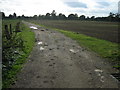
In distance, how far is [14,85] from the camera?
6.70 m

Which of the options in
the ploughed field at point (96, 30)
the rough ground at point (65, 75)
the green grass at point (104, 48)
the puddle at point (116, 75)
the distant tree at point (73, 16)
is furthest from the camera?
the distant tree at point (73, 16)

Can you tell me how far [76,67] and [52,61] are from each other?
6.91 ft

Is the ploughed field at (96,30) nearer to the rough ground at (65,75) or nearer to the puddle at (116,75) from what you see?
the rough ground at (65,75)

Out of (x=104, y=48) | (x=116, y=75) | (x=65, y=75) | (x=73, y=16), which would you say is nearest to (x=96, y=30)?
(x=104, y=48)

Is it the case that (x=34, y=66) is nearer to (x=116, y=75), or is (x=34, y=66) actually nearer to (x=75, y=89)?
(x=75, y=89)

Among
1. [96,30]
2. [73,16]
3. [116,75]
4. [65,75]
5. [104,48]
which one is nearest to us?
[65,75]

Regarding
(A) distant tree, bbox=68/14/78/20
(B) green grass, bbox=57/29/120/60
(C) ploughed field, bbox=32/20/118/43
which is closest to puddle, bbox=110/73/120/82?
(B) green grass, bbox=57/29/120/60

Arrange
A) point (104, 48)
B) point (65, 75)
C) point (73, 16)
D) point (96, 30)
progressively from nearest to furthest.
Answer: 1. point (65, 75)
2. point (104, 48)
3. point (96, 30)
4. point (73, 16)

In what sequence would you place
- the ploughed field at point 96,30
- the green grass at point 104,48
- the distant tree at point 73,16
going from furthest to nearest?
the distant tree at point 73,16 → the ploughed field at point 96,30 → the green grass at point 104,48

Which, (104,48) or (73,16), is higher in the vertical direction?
(73,16)

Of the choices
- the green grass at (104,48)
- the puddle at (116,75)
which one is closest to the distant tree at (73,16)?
the green grass at (104,48)

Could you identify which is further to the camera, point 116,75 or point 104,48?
point 104,48

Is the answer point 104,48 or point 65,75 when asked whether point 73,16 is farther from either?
point 65,75

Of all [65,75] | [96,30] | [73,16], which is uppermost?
[73,16]
